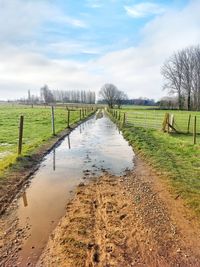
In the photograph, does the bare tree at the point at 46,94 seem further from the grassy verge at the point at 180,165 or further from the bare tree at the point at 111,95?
the grassy verge at the point at 180,165

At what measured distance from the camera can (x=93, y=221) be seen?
5.16m

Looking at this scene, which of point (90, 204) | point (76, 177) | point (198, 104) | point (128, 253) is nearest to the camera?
point (128, 253)

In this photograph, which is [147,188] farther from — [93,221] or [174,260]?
[174,260]

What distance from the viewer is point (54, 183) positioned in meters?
7.73

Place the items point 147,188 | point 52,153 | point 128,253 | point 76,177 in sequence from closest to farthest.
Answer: point 128,253 → point 147,188 → point 76,177 → point 52,153

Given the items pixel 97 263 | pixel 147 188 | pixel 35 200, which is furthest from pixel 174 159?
pixel 97 263

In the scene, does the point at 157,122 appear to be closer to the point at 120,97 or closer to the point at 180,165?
the point at 180,165

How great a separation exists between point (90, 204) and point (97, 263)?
2.29 meters

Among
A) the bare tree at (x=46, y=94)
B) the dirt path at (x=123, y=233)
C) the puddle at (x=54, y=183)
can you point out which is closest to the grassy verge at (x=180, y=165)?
the dirt path at (x=123, y=233)

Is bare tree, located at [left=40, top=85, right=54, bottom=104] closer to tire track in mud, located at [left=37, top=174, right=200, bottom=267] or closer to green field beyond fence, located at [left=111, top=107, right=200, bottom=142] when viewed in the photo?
green field beyond fence, located at [left=111, top=107, right=200, bottom=142]

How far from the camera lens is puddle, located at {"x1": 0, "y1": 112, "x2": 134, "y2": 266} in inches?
182

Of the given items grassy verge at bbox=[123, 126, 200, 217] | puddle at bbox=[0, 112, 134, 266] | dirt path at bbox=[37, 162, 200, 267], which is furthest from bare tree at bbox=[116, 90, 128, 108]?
dirt path at bbox=[37, 162, 200, 267]

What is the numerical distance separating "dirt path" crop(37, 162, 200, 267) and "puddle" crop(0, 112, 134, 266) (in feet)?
0.73

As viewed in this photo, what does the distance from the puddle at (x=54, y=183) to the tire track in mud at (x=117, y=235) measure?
228 mm
